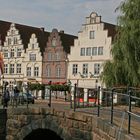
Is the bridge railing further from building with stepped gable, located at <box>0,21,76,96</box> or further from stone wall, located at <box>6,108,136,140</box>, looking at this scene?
building with stepped gable, located at <box>0,21,76,96</box>

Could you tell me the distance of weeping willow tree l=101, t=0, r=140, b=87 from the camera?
944 inches

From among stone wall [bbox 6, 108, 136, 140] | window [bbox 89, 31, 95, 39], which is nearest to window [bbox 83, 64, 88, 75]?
window [bbox 89, 31, 95, 39]

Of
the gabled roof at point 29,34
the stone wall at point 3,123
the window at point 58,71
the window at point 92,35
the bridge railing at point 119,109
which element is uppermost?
the gabled roof at point 29,34

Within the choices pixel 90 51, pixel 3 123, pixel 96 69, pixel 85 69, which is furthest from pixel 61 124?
pixel 85 69

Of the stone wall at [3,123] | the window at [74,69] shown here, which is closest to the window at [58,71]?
the window at [74,69]

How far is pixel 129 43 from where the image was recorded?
2464 cm

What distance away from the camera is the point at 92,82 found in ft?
189

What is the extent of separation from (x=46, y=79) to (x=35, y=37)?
6.15 meters

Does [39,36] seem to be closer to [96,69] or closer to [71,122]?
[96,69]

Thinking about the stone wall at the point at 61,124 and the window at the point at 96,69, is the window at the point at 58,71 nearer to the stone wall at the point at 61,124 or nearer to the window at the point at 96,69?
the window at the point at 96,69

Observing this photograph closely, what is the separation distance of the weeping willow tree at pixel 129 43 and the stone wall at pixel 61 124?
28.2 feet

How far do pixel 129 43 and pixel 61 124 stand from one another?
11014mm

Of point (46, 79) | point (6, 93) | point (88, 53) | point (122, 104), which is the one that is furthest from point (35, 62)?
point (122, 104)

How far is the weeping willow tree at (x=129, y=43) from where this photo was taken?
24.0m
